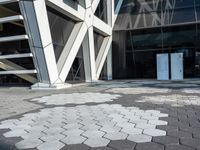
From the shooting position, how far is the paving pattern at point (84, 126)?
4439 mm

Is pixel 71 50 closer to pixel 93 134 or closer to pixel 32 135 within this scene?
pixel 32 135

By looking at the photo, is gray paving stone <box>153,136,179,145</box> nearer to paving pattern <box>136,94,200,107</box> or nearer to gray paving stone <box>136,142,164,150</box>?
gray paving stone <box>136,142,164,150</box>

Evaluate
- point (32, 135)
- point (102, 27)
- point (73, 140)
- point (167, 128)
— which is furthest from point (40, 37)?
point (167, 128)

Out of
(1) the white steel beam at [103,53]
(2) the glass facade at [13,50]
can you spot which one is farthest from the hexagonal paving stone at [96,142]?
(1) the white steel beam at [103,53]

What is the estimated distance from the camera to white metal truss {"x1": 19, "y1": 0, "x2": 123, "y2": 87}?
45.3 feet

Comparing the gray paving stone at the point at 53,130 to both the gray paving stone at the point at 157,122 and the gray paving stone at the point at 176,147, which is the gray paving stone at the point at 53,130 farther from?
the gray paving stone at the point at 176,147

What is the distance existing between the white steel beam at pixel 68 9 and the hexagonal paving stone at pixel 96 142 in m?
12.0

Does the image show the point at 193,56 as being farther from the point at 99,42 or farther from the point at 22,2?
the point at 22,2

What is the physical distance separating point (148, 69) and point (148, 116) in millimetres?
18026

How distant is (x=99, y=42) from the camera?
946 inches

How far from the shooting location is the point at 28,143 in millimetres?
4391

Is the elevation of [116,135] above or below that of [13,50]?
below

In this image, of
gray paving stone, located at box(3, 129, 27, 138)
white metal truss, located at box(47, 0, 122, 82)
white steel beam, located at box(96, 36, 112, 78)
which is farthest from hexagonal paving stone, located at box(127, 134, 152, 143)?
white steel beam, located at box(96, 36, 112, 78)

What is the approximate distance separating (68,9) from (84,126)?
12.8 metres
